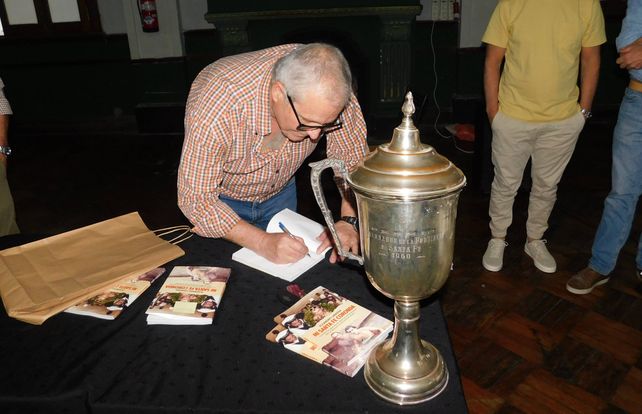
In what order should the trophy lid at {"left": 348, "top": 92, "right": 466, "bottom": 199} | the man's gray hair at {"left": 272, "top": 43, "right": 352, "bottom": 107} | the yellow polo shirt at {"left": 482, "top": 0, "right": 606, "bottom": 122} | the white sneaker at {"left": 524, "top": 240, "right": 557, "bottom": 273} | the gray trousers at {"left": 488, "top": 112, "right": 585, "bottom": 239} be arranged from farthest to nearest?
the white sneaker at {"left": 524, "top": 240, "right": 557, "bottom": 273} < the gray trousers at {"left": 488, "top": 112, "right": 585, "bottom": 239} < the yellow polo shirt at {"left": 482, "top": 0, "right": 606, "bottom": 122} < the man's gray hair at {"left": 272, "top": 43, "right": 352, "bottom": 107} < the trophy lid at {"left": 348, "top": 92, "right": 466, "bottom": 199}

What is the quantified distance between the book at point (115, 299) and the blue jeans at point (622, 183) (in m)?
1.91

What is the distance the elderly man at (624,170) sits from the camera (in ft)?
6.54

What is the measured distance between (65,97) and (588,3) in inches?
219

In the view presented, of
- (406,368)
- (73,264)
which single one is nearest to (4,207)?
(73,264)

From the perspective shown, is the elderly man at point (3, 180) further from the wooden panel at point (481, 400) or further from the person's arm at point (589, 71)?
the person's arm at point (589, 71)

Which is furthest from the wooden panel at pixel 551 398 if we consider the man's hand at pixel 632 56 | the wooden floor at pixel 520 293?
the man's hand at pixel 632 56

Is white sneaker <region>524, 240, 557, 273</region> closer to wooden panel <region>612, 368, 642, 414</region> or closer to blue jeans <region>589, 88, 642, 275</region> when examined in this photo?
blue jeans <region>589, 88, 642, 275</region>

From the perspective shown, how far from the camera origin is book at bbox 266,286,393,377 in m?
0.99

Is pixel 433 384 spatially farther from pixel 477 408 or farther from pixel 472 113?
pixel 472 113

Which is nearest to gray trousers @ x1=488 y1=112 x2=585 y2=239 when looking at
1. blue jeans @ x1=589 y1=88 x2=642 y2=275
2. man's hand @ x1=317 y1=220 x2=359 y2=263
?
blue jeans @ x1=589 y1=88 x2=642 y2=275

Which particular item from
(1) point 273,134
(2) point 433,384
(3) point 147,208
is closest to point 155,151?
(3) point 147,208

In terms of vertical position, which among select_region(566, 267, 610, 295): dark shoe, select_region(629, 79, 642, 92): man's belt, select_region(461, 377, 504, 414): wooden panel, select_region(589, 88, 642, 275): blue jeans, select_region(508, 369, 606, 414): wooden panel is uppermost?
select_region(629, 79, 642, 92): man's belt

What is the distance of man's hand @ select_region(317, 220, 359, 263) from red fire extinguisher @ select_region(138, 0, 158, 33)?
4498 millimetres

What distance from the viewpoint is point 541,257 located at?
8.57 ft
